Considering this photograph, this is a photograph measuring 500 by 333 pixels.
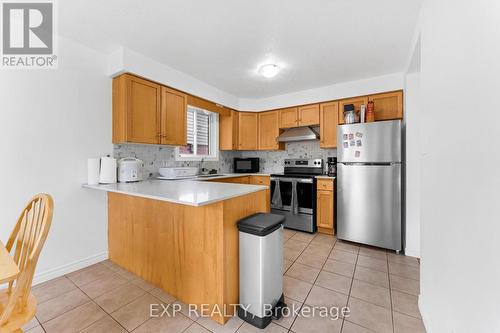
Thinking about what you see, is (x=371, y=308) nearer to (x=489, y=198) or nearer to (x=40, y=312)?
(x=489, y=198)

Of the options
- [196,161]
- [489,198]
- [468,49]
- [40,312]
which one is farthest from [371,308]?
[196,161]

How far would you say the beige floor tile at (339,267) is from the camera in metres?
2.24

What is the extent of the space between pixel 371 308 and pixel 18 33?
3.94 m

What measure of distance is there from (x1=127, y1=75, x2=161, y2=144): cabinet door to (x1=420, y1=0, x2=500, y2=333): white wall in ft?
9.16

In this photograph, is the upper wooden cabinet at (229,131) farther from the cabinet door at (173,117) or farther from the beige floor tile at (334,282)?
the beige floor tile at (334,282)

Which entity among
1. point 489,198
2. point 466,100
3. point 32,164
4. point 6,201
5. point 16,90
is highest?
point 16,90

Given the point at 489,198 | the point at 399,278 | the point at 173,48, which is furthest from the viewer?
the point at 173,48

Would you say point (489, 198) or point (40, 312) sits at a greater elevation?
point (489, 198)

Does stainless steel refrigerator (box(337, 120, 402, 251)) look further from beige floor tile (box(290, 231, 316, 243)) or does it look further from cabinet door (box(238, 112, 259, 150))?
cabinet door (box(238, 112, 259, 150))

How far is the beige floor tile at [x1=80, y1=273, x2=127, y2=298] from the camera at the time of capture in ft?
6.22

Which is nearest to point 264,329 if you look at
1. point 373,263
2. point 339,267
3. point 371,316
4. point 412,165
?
point 371,316

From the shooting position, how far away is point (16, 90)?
1.92m

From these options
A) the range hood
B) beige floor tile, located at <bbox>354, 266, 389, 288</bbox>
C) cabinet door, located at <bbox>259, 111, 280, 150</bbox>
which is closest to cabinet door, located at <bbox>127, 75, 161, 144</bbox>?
cabinet door, located at <bbox>259, 111, 280, 150</bbox>

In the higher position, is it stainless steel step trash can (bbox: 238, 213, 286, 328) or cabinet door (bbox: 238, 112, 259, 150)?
cabinet door (bbox: 238, 112, 259, 150)
